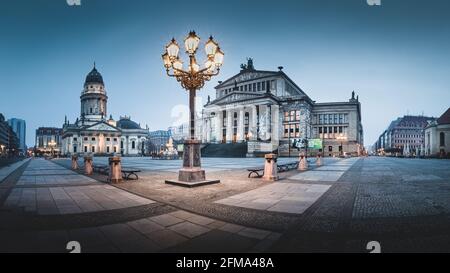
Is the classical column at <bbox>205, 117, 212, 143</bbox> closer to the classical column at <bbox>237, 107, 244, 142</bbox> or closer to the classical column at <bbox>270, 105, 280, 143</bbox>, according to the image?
the classical column at <bbox>237, 107, 244, 142</bbox>

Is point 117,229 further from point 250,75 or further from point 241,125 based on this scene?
point 250,75

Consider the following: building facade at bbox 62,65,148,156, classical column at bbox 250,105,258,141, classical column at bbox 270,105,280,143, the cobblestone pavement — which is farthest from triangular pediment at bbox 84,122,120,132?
the cobblestone pavement

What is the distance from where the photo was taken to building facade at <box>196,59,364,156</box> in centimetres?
6731

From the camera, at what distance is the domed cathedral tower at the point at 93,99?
102 meters

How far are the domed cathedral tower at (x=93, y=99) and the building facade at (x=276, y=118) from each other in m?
53.5

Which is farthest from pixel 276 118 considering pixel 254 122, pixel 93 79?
pixel 93 79

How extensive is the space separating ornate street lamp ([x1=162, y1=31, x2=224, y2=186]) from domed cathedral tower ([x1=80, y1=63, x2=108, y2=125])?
347 ft

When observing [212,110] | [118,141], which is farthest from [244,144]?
[118,141]

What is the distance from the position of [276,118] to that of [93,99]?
262 feet

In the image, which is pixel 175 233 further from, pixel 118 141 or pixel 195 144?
pixel 118 141

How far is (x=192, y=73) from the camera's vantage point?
10.6 meters

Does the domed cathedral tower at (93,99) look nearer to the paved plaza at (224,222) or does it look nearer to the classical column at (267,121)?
the classical column at (267,121)
